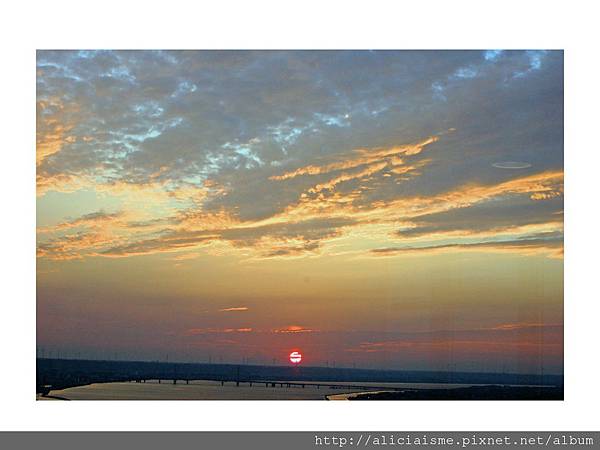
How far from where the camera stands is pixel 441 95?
7.73 meters

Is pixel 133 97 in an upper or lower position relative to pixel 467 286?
upper

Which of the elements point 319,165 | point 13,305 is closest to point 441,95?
point 319,165

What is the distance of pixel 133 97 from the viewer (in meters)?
7.73

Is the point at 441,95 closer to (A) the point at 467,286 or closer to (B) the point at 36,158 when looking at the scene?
(A) the point at 467,286

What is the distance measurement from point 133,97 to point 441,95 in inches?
98.8

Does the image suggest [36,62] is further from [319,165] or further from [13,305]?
[319,165]

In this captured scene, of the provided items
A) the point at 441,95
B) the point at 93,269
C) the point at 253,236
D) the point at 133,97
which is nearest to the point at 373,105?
the point at 441,95
